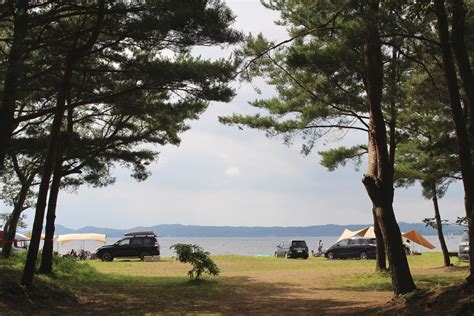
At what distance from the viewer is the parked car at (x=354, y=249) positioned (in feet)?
103

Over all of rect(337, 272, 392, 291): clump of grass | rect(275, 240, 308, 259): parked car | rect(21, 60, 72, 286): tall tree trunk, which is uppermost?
rect(21, 60, 72, 286): tall tree trunk

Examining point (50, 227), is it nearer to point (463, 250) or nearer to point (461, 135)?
point (461, 135)

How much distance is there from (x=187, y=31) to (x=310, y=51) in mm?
2859

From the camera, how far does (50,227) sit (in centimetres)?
1490

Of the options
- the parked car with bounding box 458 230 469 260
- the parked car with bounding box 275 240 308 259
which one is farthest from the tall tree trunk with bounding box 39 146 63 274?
the parked car with bounding box 275 240 308 259

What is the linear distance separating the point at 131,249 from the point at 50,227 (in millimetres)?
15784

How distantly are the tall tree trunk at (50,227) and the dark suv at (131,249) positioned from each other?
15.5 meters

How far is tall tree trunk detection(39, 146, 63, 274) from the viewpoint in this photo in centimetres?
1463

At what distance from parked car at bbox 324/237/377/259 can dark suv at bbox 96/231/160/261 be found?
1138 cm

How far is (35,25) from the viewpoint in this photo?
9.95 metres

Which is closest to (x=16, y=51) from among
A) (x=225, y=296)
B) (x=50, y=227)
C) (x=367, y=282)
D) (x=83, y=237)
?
(x=50, y=227)

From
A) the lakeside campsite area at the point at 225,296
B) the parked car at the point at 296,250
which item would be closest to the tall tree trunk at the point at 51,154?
the lakeside campsite area at the point at 225,296

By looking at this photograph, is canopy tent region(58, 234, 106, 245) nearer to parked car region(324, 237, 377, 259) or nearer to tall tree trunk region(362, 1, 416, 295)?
parked car region(324, 237, 377, 259)

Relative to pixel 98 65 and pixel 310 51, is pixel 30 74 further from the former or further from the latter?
pixel 310 51
